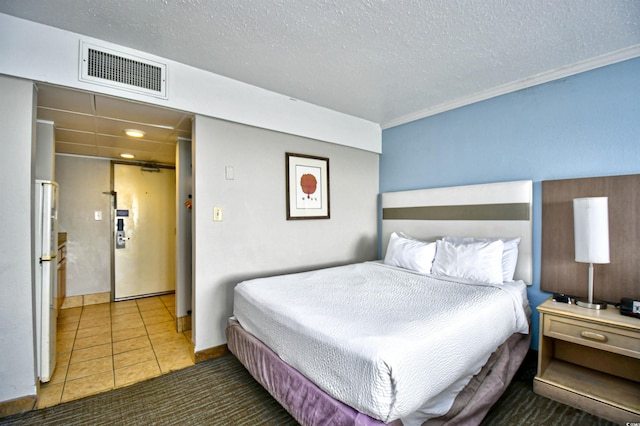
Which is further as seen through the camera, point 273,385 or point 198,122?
point 198,122

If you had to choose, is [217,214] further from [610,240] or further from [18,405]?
[610,240]

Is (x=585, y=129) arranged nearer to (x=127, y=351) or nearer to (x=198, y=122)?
(x=198, y=122)

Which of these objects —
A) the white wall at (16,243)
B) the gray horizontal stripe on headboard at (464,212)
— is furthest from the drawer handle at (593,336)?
the white wall at (16,243)

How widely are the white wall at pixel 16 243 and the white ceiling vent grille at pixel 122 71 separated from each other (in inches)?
15.3

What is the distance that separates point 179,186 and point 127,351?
1.76m

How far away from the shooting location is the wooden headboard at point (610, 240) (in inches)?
85.4

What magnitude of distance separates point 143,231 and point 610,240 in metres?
5.60

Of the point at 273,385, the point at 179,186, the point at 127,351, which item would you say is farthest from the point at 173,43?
the point at 127,351

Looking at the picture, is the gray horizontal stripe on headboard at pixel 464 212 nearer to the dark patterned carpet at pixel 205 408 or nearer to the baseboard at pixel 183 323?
the dark patterned carpet at pixel 205 408

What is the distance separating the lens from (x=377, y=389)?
122 cm

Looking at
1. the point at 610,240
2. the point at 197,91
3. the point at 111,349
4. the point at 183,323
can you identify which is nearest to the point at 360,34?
the point at 197,91

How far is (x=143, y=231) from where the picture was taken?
180 inches

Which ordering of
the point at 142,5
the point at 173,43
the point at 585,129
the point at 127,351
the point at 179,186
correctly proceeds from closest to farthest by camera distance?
the point at 142,5, the point at 173,43, the point at 585,129, the point at 127,351, the point at 179,186

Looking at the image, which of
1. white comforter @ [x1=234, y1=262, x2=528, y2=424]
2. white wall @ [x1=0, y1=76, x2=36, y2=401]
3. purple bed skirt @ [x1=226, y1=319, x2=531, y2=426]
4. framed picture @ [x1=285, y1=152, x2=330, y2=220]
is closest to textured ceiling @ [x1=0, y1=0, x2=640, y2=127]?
white wall @ [x1=0, y1=76, x2=36, y2=401]
